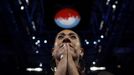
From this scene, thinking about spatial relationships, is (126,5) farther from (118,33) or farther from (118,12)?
(118,33)

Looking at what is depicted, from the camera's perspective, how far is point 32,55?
9.04 metres

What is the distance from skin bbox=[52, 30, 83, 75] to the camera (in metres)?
1.13

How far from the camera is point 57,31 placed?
7750mm

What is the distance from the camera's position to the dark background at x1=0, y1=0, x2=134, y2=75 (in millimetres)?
6383

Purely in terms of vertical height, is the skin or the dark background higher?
the skin

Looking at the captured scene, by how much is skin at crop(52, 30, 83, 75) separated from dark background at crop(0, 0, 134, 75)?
15.0 feet

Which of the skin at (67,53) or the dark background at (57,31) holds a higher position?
the skin at (67,53)

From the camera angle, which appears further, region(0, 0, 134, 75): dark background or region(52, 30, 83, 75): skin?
region(0, 0, 134, 75): dark background

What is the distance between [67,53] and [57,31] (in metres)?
6.58

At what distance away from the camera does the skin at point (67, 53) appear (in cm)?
113

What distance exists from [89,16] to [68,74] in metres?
6.52

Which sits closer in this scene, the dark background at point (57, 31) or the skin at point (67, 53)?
the skin at point (67, 53)

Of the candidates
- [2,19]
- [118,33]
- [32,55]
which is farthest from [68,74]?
[32,55]

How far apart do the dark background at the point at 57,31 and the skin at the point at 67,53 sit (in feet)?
15.0
